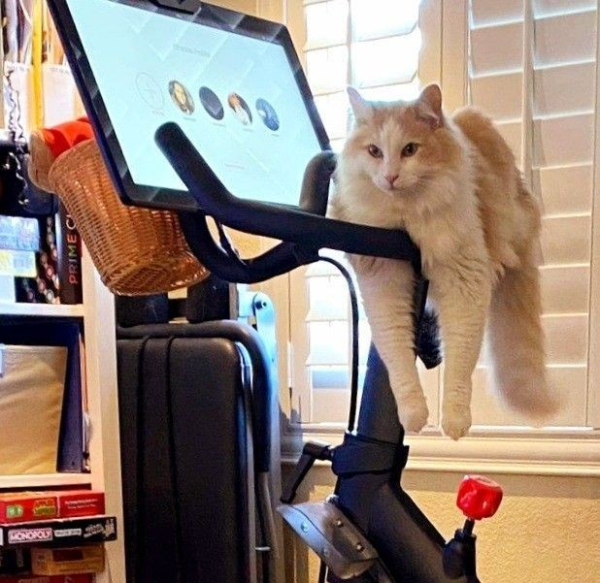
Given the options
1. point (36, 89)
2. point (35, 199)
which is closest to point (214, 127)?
point (35, 199)

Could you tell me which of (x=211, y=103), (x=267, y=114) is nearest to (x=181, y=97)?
(x=211, y=103)

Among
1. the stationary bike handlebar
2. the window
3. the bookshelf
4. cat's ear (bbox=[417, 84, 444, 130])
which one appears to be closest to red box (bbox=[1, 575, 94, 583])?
the bookshelf

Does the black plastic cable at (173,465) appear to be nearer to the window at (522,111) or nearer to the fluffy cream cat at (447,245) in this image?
the window at (522,111)

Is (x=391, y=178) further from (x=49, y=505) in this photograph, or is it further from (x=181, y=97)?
(x=49, y=505)

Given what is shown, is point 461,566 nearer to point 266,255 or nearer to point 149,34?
point 266,255

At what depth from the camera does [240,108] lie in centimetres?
113

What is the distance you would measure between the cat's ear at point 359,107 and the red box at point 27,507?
0.90 metres

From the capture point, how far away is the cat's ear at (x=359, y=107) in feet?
3.54

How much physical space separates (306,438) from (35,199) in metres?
0.81

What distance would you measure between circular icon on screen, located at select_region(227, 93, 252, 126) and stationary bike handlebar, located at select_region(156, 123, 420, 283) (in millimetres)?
173

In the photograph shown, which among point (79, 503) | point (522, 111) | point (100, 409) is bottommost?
point (79, 503)

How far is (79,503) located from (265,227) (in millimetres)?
943

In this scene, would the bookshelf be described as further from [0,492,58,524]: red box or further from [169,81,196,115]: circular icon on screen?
[169,81,196,115]: circular icon on screen

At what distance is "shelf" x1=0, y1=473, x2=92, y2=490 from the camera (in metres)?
1.53
